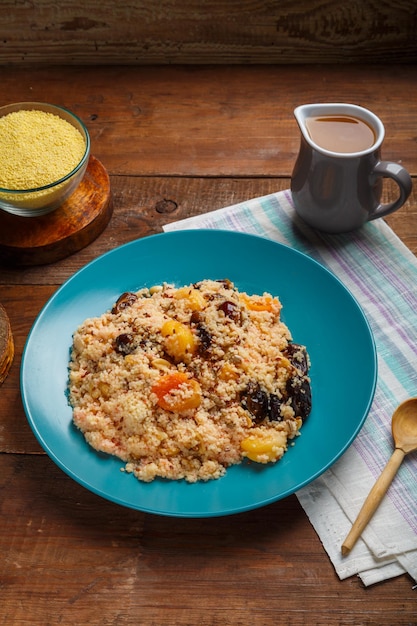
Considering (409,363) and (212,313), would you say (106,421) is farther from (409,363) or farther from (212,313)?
(409,363)

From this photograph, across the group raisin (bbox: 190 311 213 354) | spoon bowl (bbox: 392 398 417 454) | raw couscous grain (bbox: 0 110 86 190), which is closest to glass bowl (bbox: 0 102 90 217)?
raw couscous grain (bbox: 0 110 86 190)

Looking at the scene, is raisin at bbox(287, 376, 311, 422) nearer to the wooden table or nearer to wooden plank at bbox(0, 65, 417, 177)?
the wooden table

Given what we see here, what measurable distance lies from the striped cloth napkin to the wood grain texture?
66 cm

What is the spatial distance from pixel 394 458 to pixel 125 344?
0.60 meters

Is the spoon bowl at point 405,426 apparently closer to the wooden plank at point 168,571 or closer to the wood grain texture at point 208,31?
the wooden plank at point 168,571

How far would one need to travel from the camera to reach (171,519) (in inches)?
53.8

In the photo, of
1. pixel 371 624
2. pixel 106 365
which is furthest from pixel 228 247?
pixel 371 624

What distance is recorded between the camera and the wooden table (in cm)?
127

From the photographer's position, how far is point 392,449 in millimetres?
1434

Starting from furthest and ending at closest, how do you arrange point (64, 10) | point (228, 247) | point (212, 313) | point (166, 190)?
point (64, 10), point (166, 190), point (228, 247), point (212, 313)

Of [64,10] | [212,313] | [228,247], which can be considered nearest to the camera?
[212,313]

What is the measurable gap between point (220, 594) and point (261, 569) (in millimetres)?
90

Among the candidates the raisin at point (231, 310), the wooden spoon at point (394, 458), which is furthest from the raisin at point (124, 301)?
the wooden spoon at point (394, 458)

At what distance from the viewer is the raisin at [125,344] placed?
4.73ft
